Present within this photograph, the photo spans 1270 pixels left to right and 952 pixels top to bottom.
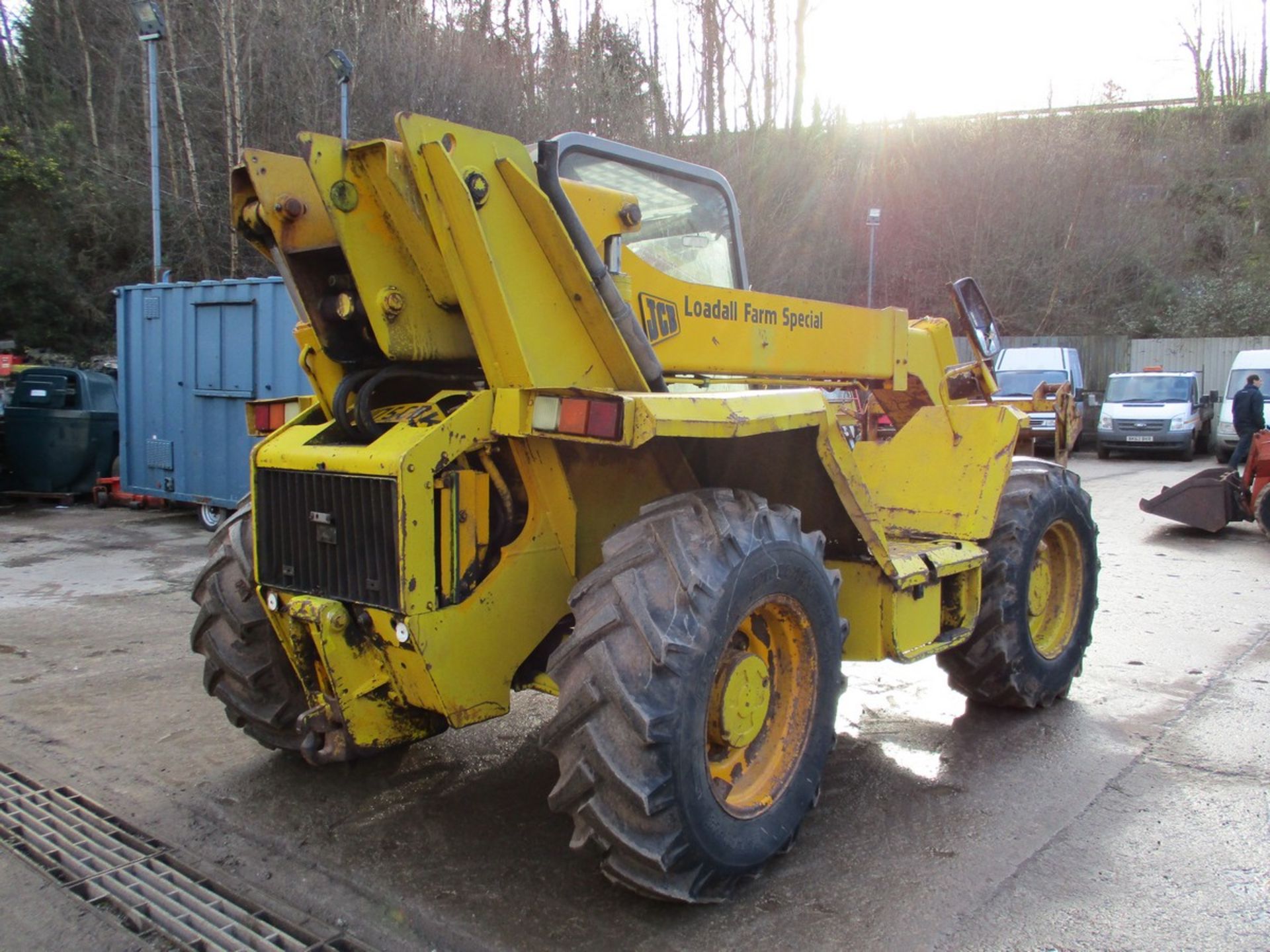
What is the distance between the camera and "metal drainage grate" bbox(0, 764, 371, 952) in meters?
3.08

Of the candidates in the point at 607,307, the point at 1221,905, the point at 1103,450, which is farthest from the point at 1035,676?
the point at 1103,450

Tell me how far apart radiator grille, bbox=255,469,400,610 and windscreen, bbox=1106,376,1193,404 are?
69.8 ft

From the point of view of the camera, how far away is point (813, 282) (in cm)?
2969

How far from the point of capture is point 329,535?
3.37 meters

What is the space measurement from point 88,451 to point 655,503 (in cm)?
1225

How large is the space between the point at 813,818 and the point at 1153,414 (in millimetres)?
19764

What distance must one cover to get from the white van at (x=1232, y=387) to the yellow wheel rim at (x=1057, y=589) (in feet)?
54.7

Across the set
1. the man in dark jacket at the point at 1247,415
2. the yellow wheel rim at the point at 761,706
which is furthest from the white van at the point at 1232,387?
the yellow wheel rim at the point at 761,706

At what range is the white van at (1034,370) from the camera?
22.1m

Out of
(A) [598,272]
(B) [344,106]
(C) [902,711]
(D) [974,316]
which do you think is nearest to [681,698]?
(A) [598,272]

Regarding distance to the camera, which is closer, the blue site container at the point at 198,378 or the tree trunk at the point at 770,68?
the blue site container at the point at 198,378

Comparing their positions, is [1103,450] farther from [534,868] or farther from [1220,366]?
[534,868]

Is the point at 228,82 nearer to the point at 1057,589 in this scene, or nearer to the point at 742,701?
the point at 1057,589

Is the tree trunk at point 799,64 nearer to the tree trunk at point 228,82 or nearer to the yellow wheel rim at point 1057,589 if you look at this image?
the tree trunk at point 228,82
